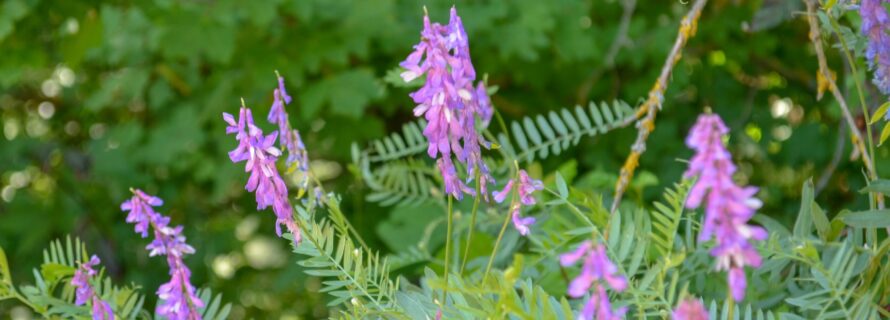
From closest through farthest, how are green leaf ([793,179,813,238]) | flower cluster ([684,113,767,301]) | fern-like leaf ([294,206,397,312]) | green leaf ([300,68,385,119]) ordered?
flower cluster ([684,113,767,301])
fern-like leaf ([294,206,397,312])
green leaf ([793,179,813,238])
green leaf ([300,68,385,119])

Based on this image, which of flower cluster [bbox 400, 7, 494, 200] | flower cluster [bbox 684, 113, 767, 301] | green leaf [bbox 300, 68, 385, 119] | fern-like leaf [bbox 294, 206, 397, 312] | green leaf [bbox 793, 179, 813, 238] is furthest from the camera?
green leaf [bbox 300, 68, 385, 119]

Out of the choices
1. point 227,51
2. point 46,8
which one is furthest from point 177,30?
point 46,8

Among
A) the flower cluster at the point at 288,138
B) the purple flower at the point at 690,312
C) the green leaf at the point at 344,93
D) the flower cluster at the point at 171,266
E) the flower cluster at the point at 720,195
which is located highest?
the green leaf at the point at 344,93

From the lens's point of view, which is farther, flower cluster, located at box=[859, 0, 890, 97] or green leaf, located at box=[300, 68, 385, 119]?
green leaf, located at box=[300, 68, 385, 119]

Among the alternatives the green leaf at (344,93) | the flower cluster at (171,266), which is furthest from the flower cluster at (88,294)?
the green leaf at (344,93)

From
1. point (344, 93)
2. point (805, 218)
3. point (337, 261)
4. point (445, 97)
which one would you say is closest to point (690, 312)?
point (445, 97)

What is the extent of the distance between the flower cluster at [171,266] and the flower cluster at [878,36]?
497mm

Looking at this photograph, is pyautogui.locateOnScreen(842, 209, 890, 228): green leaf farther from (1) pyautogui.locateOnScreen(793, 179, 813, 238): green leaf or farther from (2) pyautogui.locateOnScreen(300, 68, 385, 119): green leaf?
(2) pyautogui.locateOnScreen(300, 68, 385, 119): green leaf

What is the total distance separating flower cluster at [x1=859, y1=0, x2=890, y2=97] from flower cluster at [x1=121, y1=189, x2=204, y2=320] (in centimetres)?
50

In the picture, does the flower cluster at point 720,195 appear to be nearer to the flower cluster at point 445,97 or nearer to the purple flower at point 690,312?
the purple flower at point 690,312

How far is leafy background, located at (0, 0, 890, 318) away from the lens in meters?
2.03

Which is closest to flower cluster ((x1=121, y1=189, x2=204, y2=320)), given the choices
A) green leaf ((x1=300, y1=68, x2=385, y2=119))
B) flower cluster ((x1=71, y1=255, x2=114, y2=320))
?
flower cluster ((x1=71, y1=255, x2=114, y2=320))

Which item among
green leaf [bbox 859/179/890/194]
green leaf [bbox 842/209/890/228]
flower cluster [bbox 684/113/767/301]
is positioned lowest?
green leaf [bbox 842/209/890/228]

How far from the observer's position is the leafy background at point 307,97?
203 cm
